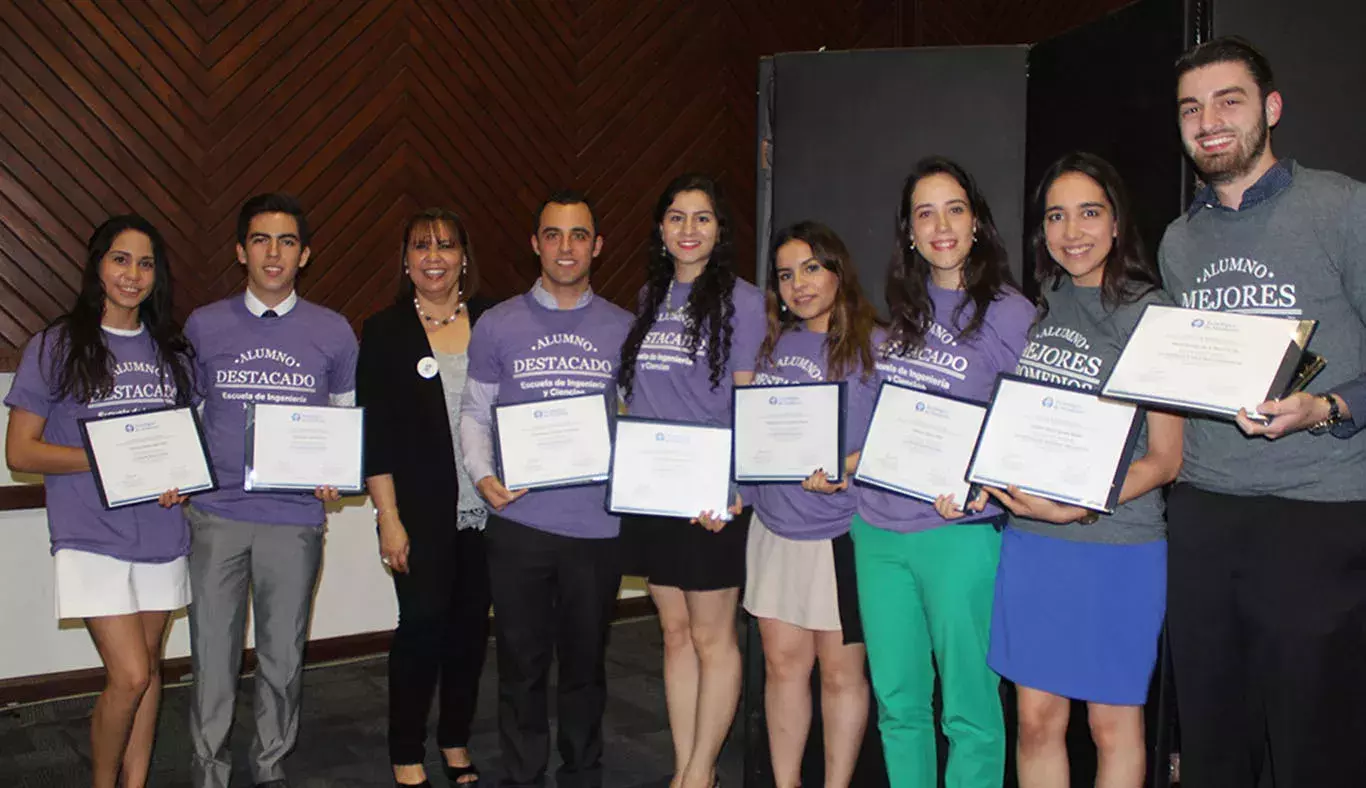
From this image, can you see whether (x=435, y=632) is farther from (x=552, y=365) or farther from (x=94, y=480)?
(x=94, y=480)

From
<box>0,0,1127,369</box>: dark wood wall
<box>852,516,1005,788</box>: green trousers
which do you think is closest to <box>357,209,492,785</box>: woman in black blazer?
<box>0,0,1127,369</box>: dark wood wall

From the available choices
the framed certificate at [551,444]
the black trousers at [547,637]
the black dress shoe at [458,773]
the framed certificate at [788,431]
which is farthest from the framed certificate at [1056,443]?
the black dress shoe at [458,773]

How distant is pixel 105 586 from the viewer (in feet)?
9.57

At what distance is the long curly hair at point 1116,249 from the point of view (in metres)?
2.38

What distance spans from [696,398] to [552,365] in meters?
0.43

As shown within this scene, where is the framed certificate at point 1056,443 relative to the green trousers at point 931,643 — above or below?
above

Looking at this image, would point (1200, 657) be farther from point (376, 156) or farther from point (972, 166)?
point (376, 156)

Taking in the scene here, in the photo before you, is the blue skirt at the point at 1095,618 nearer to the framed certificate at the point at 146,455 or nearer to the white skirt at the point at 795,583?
the white skirt at the point at 795,583

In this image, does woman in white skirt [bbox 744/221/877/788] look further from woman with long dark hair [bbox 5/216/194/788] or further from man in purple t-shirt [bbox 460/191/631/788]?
woman with long dark hair [bbox 5/216/194/788]

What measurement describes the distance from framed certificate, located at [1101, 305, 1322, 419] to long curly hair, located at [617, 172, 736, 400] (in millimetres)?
1160

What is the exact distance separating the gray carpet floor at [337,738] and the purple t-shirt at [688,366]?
1.39 metres

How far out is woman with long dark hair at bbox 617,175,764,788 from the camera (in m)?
3.05

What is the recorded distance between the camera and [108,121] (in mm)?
4516

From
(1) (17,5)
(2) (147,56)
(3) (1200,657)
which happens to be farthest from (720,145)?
(3) (1200,657)
